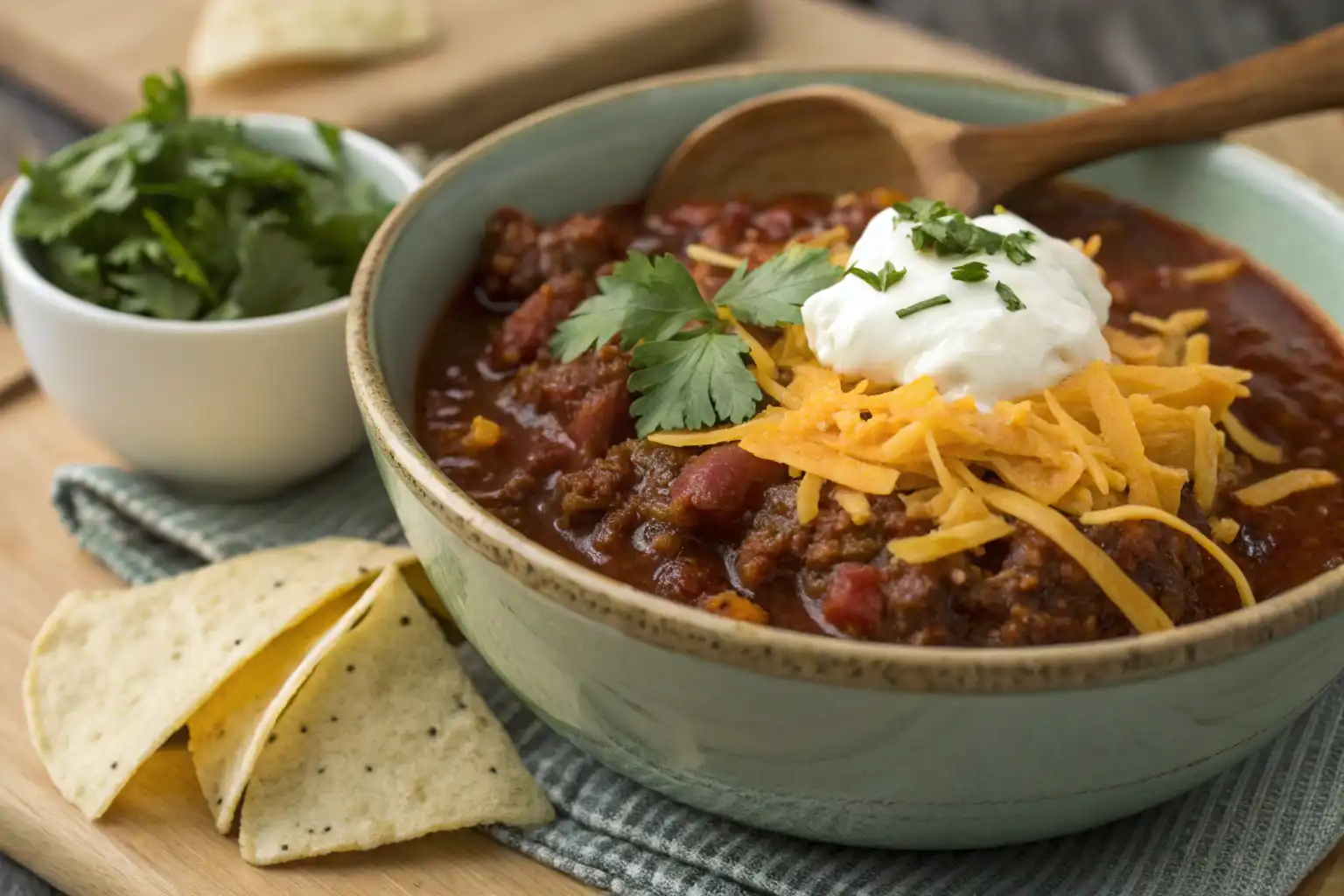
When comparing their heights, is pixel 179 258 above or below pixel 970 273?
below

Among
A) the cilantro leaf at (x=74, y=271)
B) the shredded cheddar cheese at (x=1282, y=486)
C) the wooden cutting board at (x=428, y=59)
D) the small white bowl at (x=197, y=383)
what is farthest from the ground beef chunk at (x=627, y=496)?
the wooden cutting board at (x=428, y=59)

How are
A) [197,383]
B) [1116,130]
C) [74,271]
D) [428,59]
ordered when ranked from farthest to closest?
[428,59] → [1116,130] → [74,271] → [197,383]

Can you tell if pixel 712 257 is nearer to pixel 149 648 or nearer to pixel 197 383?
pixel 197 383

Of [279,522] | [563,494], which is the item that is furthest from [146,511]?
[563,494]

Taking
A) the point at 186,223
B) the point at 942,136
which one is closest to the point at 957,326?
the point at 942,136

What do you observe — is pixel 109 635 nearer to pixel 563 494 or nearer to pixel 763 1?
pixel 563 494

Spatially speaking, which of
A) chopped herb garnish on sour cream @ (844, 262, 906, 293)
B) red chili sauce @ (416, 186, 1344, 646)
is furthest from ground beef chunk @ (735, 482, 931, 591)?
chopped herb garnish on sour cream @ (844, 262, 906, 293)

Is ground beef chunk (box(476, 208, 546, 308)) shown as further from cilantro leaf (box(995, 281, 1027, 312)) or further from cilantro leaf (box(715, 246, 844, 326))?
cilantro leaf (box(995, 281, 1027, 312))
